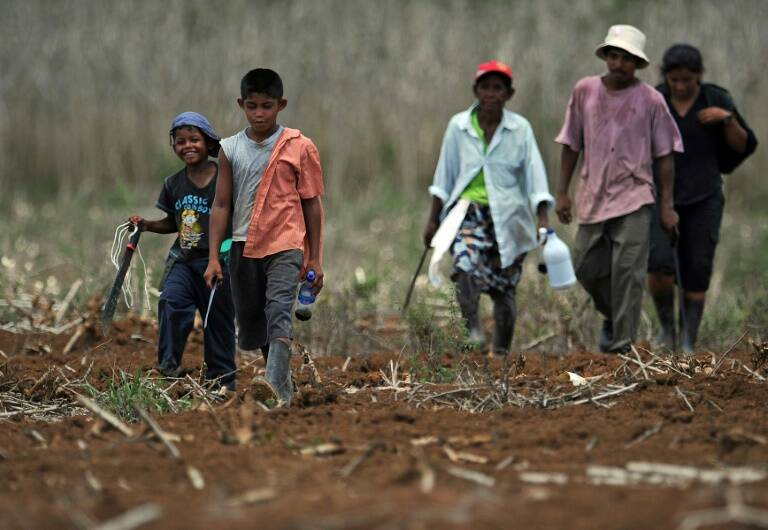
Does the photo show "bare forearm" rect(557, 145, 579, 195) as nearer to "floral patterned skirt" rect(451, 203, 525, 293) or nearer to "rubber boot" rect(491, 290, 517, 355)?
"floral patterned skirt" rect(451, 203, 525, 293)

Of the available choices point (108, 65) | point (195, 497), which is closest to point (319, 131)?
point (108, 65)

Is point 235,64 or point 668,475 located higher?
point 235,64

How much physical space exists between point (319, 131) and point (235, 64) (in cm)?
143

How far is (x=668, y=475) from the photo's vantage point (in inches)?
154

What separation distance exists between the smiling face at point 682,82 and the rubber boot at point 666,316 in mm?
1151

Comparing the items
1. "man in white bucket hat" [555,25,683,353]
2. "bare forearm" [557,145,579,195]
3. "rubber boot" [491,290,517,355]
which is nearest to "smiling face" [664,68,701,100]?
"man in white bucket hat" [555,25,683,353]

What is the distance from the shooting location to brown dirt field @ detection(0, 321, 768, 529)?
339cm

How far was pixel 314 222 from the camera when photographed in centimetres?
580

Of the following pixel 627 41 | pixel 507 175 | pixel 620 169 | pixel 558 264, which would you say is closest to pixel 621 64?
pixel 627 41

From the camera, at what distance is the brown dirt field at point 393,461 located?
11.1 ft

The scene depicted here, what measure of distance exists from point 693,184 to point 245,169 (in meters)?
3.09

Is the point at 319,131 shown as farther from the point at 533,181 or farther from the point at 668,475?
the point at 668,475

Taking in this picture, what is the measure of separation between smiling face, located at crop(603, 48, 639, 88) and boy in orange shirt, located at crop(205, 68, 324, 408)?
6.81 feet

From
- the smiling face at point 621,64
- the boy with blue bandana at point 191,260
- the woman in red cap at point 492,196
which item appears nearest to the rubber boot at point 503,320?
the woman in red cap at point 492,196
